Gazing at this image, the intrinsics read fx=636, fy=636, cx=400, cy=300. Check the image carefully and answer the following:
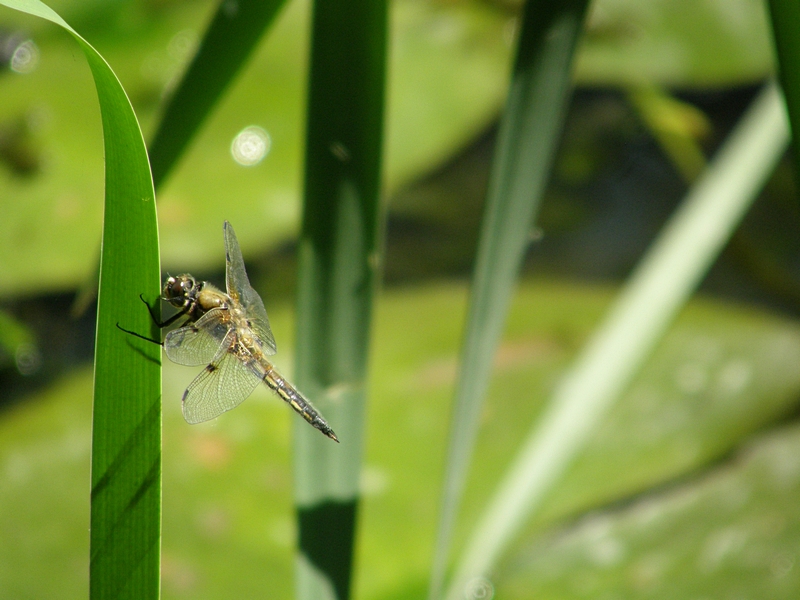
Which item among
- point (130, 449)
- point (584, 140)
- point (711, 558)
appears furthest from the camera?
point (584, 140)

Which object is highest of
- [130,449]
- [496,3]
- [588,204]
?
[496,3]

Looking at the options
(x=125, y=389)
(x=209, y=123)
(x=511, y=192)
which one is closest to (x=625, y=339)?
(x=511, y=192)

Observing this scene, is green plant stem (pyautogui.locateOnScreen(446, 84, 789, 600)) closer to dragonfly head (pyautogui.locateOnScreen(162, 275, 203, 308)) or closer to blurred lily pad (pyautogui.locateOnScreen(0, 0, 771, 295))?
dragonfly head (pyautogui.locateOnScreen(162, 275, 203, 308))

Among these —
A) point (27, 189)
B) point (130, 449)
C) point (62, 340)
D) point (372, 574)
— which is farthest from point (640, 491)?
point (27, 189)

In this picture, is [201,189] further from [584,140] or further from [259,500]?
[584,140]

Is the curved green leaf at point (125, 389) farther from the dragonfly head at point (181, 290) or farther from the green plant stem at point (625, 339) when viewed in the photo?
the green plant stem at point (625, 339)

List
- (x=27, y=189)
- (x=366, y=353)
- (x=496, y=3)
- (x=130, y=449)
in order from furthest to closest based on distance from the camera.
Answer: (x=496, y=3)
(x=27, y=189)
(x=366, y=353)
(x=130, y=449)

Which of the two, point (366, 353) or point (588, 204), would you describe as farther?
point (588, 204)

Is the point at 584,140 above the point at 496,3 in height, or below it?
below
